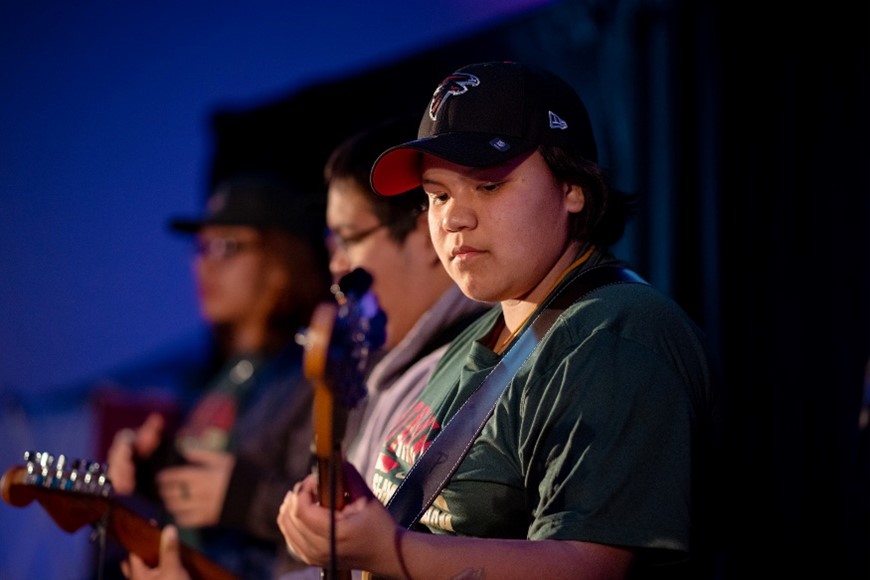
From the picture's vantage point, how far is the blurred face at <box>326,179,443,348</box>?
105 inches

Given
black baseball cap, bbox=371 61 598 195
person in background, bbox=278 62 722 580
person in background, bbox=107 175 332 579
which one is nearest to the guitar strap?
person in background, bbox=278 62 722 580

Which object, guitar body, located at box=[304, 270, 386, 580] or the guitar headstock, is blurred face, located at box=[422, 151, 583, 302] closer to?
guitar body, located at box=[304, 270, 386, 580]

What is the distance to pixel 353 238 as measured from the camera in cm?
275

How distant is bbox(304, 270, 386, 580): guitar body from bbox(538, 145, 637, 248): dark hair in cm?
45

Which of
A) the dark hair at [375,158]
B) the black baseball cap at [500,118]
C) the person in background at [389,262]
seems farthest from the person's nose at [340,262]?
the black baseball cap at [500,118]

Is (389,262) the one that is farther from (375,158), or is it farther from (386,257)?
(375,158)

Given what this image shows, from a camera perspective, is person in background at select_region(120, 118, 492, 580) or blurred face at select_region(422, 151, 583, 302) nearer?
blurred face at select_region(422, 151, 583, 302)

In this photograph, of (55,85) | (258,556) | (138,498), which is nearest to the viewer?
(258,556)

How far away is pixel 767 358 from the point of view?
8.97 feet

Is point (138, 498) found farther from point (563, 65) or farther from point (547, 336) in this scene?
point (547, 336)

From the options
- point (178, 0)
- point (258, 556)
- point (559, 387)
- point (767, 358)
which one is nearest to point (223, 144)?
point (178, 0)

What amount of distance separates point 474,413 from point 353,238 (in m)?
1.12

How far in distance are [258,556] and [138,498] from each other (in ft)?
2.32

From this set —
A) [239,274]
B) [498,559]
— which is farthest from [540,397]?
[239,274]
